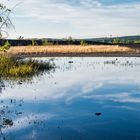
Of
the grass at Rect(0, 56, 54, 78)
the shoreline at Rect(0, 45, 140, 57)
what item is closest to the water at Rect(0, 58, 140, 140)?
the grass at Rect(0, 56, 54, 78)

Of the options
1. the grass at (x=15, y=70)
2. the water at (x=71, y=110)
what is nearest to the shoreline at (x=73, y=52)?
the grass at (x=15, y=70)

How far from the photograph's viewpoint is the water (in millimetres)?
11688

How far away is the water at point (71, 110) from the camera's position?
1169 centimetres

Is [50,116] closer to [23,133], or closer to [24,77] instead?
[23,133]

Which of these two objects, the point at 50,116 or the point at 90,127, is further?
the point at 50,116

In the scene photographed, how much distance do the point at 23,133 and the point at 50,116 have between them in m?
2.35

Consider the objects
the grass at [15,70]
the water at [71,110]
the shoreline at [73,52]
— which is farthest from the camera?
the shoreline at [73,52]

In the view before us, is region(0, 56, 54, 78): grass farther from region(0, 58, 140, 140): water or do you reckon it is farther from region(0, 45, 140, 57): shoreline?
region(0, 45, 140, 57): shoreline

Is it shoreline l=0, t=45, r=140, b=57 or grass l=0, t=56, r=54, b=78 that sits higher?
grass l=0, t=56, r=54, b=78

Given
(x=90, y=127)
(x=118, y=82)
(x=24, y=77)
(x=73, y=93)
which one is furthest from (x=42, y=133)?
(x=24, y=77)

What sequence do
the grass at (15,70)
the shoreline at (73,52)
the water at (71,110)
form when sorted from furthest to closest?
1. the shoreline at (73,52)
2. the grass at (15,70)
3. the water at (71,110)

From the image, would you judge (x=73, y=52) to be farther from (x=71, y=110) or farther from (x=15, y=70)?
(x=71, y=110)

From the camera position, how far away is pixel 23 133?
11.7 metres

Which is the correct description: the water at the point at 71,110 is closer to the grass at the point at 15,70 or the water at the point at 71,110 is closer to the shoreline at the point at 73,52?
the grass at the point at 15,70
